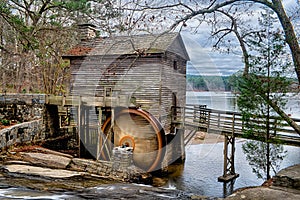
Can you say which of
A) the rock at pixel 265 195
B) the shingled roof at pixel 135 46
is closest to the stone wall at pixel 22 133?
the shingled roof at pixel 135 46

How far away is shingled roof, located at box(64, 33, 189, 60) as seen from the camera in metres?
12.9

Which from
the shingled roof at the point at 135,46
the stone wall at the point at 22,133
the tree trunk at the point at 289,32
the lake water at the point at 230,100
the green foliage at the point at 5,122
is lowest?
the stone wall at the point at 22,133

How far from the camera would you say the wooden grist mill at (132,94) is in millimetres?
12352

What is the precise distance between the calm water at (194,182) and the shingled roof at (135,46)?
3144 mm

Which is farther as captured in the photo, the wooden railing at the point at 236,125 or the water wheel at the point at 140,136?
the water wheel at the point at 140,136

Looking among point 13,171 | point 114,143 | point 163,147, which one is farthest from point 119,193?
point 114,143

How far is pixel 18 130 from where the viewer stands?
449 inches

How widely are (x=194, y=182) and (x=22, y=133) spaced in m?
7.62

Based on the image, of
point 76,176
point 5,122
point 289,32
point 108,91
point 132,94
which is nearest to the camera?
point 289,32

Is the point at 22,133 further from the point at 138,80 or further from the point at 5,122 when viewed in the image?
the point at 138,80

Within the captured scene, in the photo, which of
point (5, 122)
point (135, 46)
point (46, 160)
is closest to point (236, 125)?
point (135, 46)

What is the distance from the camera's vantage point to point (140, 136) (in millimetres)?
12820

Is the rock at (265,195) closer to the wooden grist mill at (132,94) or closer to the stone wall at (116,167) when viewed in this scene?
the stone wall at (116,167)

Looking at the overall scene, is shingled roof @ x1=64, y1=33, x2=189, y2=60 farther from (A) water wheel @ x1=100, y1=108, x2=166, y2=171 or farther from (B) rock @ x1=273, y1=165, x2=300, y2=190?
(B) rock @ x1=273, y1=165, x2=300, y2=190
